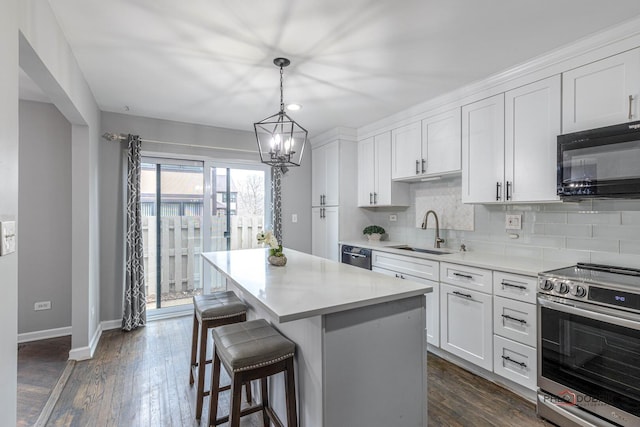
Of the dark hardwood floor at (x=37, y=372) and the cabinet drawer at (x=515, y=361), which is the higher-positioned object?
the cabinet drawer at (x=515, y=361)

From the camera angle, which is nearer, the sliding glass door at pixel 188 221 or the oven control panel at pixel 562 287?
the oven control panel at pixel 562 287

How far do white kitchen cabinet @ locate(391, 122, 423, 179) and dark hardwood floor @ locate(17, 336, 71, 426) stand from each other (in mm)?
3737

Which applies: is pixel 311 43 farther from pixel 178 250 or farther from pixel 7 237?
pixel 178 250

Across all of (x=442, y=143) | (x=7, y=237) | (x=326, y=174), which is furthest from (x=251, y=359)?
(x=326, y=174)

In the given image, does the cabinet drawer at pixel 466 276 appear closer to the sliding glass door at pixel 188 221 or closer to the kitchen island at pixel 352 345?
the kitchen island at pixel 352 345

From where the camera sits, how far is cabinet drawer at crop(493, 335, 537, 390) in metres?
2.20

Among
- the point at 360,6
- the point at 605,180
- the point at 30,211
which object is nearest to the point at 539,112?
the point at 605,180

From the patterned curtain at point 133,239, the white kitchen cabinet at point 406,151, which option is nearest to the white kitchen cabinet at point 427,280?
the white kitchen cabinet at point 406,151

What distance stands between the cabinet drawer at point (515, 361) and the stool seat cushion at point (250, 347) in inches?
68.0

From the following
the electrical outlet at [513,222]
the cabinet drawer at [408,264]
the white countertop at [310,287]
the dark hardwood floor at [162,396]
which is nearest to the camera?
the white countertop at [310,287]

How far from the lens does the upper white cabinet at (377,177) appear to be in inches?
152

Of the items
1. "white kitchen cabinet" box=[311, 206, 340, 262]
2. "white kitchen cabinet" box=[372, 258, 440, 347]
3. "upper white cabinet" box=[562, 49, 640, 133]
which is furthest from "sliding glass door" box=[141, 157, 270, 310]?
"upper white cabinet" box=[562, 49, 640, 133]

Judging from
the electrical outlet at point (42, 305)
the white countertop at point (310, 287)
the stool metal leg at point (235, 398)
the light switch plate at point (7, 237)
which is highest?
the light switch plate at point (7, 237)

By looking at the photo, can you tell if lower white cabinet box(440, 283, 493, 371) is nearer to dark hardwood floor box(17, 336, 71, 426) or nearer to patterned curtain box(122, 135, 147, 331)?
dark hardwood floor box(17, 336, 71, 426)
